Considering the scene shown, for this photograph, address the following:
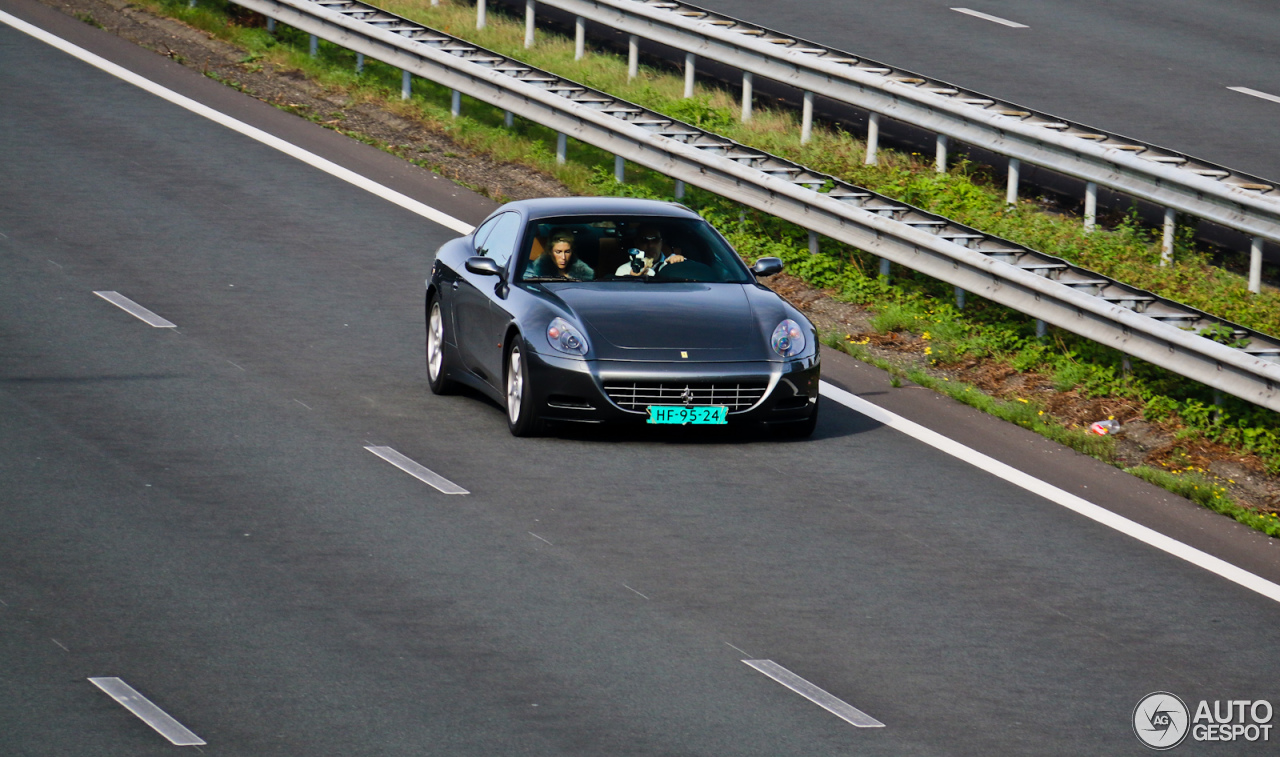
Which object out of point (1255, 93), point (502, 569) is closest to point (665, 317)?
point (502, 569)

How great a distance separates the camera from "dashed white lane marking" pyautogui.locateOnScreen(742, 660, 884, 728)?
26.3 ft

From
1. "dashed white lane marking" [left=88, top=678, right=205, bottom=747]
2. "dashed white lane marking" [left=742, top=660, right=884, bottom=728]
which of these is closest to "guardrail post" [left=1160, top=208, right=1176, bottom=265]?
"dashed white lane marking" [left=742, top=660, right=884, bottom=728]

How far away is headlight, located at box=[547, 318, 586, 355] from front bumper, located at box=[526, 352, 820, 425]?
89mm

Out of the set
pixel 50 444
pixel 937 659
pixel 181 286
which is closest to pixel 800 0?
pixel 181 286

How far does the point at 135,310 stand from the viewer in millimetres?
15391

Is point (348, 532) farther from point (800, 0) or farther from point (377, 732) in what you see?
point (800, 0)

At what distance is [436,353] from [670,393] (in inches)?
96.6

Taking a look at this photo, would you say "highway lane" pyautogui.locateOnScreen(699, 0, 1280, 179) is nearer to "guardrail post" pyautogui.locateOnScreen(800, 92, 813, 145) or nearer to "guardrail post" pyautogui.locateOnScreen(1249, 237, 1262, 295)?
"guardrail post" pyautogui.locateOnScreen(800, 92, 813, 145)

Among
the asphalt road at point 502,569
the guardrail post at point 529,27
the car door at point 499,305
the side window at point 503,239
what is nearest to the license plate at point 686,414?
the asphalt road at point 502,569

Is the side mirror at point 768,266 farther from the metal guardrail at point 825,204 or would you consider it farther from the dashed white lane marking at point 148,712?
the dashed white lane marking at point 148,712

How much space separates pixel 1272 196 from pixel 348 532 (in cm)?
752

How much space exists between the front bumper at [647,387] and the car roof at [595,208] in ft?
5.81

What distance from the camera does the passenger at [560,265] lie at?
44.4ft

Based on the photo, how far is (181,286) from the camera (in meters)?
16.3
